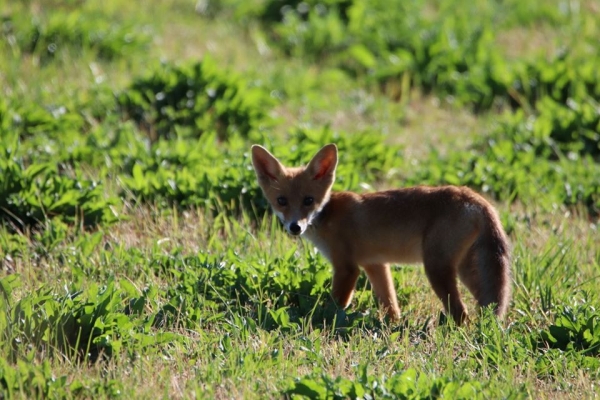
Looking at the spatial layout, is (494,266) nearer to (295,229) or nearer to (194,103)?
(295,229)

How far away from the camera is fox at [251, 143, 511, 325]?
5.73 metres

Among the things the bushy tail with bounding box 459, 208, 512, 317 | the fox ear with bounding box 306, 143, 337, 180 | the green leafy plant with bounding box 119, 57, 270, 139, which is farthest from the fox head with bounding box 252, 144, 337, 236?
the green leafy plant with bounding box 119, 57, 270, 139

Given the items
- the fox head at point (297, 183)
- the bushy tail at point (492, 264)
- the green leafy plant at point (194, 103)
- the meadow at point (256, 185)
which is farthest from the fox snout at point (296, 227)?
the green leafy plant at point (194, 103)

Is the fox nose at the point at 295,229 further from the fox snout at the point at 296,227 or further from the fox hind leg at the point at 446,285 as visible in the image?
the fox hind leg at the point at 446,285

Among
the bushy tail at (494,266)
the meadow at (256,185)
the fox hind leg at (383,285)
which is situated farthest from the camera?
the fox hind leg at (383,285)

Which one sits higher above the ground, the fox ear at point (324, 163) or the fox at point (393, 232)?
the fox ear at point (324, 163)

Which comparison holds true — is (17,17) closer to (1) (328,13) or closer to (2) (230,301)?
(1) (328,13)

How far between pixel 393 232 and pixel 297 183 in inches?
33.3

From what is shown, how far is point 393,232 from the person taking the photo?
6.07 metres

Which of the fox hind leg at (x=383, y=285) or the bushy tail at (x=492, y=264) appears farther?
the fox hind leg at (x=383, y=285)

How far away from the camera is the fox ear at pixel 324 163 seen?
21.3 feet

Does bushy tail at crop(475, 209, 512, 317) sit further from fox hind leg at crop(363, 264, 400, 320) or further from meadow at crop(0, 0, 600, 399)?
fox hind leg at crop(363, 264, 400, 320)

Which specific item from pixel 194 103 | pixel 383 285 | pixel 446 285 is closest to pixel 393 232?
pixel 383 285

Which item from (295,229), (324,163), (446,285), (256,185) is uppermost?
(324,163)
